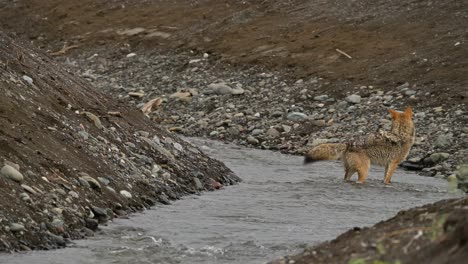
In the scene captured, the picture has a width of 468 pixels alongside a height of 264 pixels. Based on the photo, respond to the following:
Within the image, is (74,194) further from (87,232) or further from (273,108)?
(273,108)

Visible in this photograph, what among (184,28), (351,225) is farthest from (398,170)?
(184,28)

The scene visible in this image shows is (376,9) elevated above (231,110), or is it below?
above

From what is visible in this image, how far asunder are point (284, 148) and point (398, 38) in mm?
6469

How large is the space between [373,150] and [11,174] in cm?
670

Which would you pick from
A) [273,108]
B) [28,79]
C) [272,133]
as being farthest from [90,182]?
[273,108]

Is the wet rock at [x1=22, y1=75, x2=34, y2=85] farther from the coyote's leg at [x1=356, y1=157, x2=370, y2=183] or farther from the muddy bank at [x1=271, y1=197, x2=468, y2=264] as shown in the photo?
the muddy bank at [x1=271, y1=197, x2=468, y2=264]

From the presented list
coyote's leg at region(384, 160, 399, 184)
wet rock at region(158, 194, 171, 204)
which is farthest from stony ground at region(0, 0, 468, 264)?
coyote's leg at region(384, 160, 399, 184)

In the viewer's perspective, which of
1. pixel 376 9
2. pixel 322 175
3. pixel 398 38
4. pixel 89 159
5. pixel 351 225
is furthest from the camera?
pixel 376 9

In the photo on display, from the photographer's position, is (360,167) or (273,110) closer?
(360,167)

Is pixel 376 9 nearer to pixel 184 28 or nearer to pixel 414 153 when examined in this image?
pixel 184 28

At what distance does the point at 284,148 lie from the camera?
22188mm

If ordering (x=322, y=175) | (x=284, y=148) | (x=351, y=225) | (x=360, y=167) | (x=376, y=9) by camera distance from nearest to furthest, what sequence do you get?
(x=351, y=225) → (x=360, y=167) → (x=322, y=175) → (x=284, y=148) → (x=376, y=9)

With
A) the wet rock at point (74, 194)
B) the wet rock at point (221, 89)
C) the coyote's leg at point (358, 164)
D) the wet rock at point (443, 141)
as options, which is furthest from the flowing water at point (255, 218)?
the wet rock at point (221, 89)

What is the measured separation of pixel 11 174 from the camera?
41.1ft
